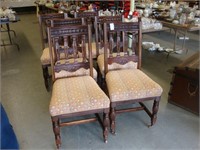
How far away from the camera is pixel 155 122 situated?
204 centimetres

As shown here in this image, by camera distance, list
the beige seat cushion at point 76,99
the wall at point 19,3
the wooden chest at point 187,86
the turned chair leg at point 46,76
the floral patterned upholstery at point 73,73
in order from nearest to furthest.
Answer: the beige seat cushion at point 76,99 < the floral patterned upholstery at point 73,73 < the wooden chest at point 187,86 < the turned chair leg at point 46,76 < the wall at point 19,3

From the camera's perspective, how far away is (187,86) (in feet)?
7.14

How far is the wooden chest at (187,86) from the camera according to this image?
6.88 ft

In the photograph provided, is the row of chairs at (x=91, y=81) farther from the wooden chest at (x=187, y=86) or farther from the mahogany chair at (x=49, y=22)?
the wooden chest at (x=187, y=86)

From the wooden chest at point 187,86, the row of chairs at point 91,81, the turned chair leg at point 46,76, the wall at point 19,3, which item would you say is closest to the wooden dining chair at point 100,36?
the row of chairs at point 91,81

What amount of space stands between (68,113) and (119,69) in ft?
2.64

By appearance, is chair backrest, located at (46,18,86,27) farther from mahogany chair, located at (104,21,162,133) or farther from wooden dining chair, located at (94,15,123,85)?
mahogany chair, located at (104,21,162,133)

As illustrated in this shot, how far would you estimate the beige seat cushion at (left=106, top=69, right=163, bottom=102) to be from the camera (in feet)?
5.59

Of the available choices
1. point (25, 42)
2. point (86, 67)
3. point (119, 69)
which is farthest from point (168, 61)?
point (25, 42)

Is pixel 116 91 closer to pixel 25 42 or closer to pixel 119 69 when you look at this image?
pixel 119 69

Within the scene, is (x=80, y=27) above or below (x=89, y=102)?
above

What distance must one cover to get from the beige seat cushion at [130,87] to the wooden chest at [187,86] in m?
0.55

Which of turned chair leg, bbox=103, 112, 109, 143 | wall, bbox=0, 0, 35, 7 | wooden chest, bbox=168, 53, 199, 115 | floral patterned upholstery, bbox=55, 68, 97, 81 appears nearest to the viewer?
turned chair leg, bbox=103, 112, 109, 143

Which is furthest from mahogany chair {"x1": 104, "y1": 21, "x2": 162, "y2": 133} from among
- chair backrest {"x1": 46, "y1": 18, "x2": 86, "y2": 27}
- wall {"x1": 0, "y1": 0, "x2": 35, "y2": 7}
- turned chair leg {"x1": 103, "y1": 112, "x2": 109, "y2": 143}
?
wall {"x1": 0, "y1": 0, "x2": 35, "y2": 7}
